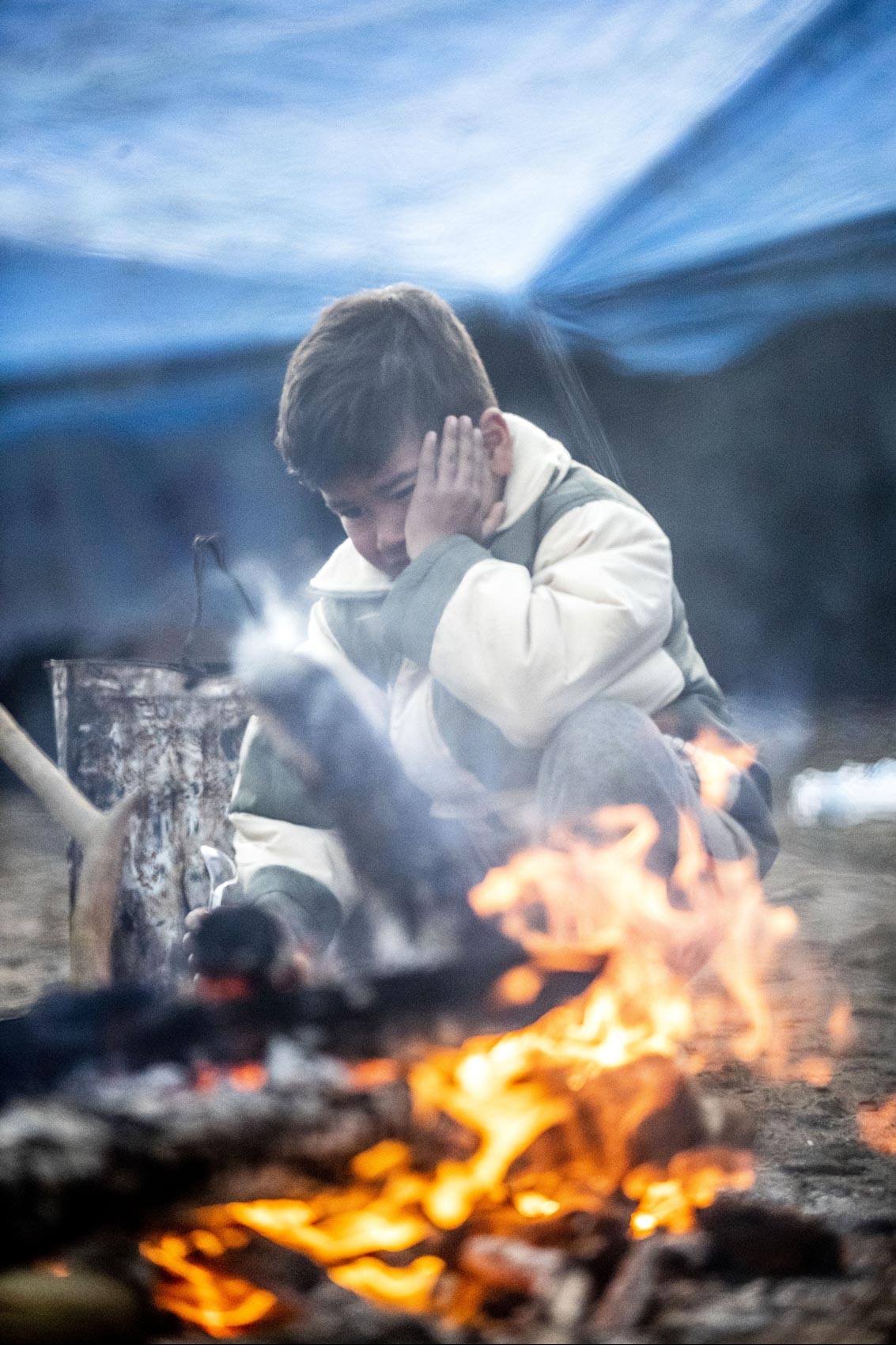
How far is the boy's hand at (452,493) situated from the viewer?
5.07 feet

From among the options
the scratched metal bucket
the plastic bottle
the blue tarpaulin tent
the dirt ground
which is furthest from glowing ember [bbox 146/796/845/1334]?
the plastic bottle

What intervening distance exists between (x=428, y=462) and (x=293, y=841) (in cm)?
58

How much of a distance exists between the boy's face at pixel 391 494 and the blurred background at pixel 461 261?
1.23ft

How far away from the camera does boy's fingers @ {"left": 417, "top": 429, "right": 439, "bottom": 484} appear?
156 cm

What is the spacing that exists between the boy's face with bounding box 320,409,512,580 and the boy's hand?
0.02m

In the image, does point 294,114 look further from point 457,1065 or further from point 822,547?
point 457,1065

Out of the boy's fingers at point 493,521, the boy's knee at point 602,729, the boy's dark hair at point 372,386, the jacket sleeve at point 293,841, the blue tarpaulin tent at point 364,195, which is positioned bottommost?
the jacket sleeve at point 293,841

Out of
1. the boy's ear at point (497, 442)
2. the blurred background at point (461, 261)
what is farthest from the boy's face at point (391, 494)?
the blurred background at point (461, 261)

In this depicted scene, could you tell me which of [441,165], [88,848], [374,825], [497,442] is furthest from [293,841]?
[441,165]

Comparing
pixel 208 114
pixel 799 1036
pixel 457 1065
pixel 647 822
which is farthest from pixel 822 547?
pixel 457 1065

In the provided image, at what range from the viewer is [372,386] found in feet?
5.20

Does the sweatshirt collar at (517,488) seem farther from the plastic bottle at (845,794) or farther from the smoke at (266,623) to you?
the plastic bottle at (845,794)

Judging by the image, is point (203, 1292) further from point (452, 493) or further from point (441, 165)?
point (441, 165)

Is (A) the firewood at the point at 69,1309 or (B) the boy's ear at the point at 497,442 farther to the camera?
(B) the boy's ear at the point at 497,442
